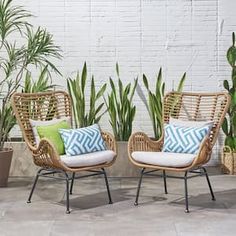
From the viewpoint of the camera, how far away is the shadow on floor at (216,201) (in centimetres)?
404

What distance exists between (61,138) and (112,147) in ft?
1.46

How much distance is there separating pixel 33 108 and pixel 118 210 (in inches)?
52.0

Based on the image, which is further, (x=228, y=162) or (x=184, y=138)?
(x=228, y=162)

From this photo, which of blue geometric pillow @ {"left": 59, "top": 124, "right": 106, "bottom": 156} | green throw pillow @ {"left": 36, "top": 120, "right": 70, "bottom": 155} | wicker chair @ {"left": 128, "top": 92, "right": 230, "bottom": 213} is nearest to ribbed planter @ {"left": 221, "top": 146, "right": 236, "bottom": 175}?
wicker chair @ {"left": 128, "top": 92, "right": 230, "bottom": 213}

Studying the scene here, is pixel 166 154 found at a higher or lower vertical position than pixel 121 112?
lower

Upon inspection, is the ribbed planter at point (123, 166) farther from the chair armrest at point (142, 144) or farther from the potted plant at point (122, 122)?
the chair armrest at point (142, 144)

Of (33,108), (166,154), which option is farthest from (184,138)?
(33,108)

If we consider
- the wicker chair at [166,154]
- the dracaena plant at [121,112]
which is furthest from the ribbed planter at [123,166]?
the wicker chair at [166,154]

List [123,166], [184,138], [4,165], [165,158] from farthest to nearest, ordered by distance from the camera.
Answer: [123,166] < [4,165] < [184,138] < [165,158]

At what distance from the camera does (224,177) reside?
5.33 metres

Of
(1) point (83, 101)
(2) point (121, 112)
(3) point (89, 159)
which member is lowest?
(3) point (89, 159)

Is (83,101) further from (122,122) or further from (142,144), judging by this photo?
(142,144)

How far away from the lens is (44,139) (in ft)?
12.9

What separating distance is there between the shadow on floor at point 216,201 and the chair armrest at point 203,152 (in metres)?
0.38
